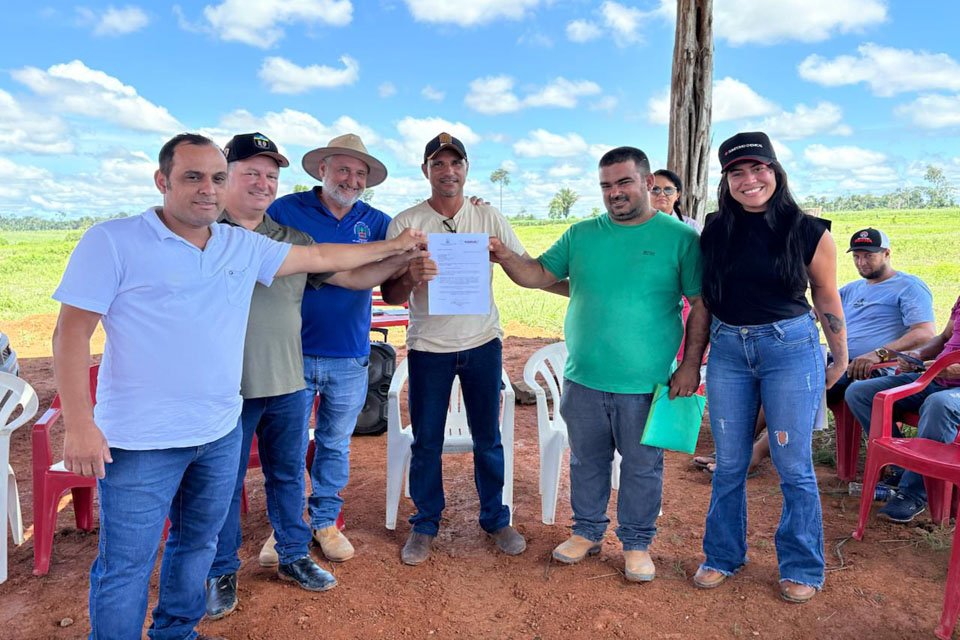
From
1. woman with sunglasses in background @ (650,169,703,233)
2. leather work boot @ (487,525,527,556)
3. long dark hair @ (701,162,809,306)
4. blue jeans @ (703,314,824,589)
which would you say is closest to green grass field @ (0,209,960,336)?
woman with sunglasses in background @ (650,169,703,233)

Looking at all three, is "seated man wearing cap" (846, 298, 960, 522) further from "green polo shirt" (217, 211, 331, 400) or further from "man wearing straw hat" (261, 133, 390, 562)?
"green polo shirt" (217, 211, 331, 400)

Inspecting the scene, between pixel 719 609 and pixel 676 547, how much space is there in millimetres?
651

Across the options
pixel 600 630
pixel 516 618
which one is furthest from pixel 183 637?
pixel 600 630

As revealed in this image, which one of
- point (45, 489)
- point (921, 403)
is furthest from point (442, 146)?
point (921, 403)

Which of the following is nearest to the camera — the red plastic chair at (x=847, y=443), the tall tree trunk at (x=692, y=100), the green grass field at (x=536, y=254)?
the red plastic chair at (x=847, y=443)

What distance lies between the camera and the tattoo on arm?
3234 millimetres

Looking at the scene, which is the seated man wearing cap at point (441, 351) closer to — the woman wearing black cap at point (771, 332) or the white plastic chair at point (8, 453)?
the woman wearing black cap at point (771, 332)

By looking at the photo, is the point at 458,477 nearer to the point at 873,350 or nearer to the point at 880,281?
the point at 873,350

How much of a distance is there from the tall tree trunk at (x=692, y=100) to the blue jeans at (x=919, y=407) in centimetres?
336

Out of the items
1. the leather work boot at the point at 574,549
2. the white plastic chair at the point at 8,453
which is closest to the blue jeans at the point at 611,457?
the leather work boot at the point at 574,549

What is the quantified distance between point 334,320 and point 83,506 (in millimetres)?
2135

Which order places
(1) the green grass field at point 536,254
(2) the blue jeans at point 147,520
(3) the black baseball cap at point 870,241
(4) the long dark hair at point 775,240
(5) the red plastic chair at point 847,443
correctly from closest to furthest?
1. (2) the blue jeans at point 147,520
2. (4) the long dark hair at point 775,240
3. (5) the red plastic chair at point 847,443
4. (3) the black baseball cap at point 870,241
5. (1) the green grass field at point 536,254

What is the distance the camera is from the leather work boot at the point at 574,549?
12.2 ft

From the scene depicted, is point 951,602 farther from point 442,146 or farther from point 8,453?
point 8,453
